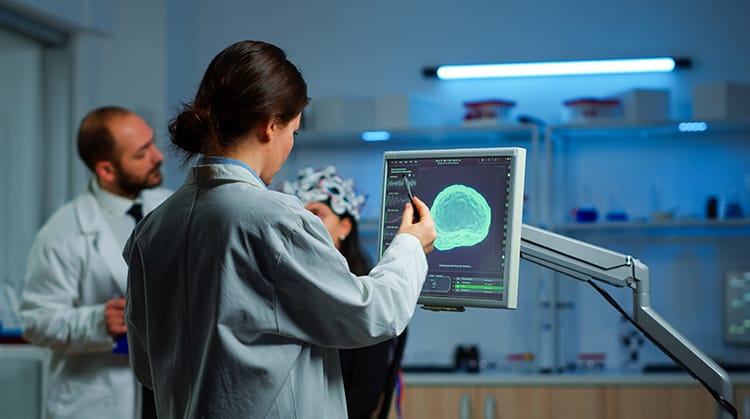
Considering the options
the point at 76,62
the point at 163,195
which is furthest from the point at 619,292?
the point at 76,62

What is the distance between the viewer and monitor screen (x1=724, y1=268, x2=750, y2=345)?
4.18 meters

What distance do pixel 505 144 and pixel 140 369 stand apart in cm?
319

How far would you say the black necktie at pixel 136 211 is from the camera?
A: 2740 millimetres

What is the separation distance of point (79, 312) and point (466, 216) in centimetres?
126

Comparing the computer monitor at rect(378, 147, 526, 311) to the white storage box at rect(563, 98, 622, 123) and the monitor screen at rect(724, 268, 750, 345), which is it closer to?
the white storage box at rect(563, 98, 622, 123)

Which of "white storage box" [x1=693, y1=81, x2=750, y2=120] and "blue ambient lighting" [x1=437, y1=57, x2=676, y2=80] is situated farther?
"blue ambient lighting" [x1=437, y1=57, x2=676, y2=80]

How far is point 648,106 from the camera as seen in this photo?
13.7ft

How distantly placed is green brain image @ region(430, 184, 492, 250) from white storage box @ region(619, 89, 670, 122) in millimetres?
2674

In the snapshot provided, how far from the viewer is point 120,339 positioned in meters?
2.47

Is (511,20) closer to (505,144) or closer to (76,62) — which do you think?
(505,144)

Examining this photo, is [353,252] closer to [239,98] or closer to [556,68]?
[239,98]

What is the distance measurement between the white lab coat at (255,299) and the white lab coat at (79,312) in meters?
1.03

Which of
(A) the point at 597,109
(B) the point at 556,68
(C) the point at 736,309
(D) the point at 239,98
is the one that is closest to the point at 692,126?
(A) the point at 597,109

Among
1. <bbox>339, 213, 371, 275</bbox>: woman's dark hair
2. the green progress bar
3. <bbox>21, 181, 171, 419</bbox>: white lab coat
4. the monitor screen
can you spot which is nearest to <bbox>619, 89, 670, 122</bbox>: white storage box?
the monitor screen
